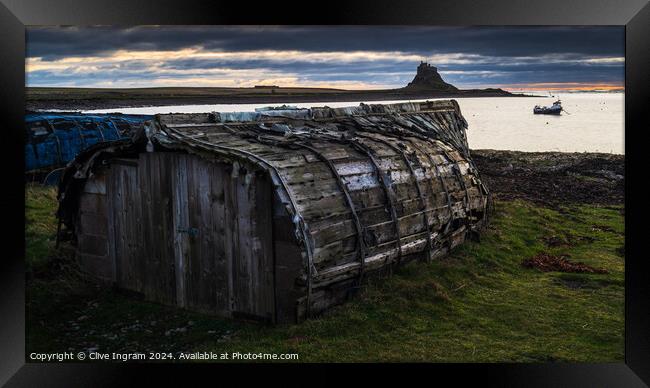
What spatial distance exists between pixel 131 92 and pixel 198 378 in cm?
815

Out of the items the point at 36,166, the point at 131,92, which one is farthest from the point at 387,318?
the point at 36,166

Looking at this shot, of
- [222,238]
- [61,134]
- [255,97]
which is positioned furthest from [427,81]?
[61,134]

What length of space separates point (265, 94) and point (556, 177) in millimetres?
11789

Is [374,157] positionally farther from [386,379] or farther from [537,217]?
[537,217]

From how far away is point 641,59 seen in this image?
10.2m

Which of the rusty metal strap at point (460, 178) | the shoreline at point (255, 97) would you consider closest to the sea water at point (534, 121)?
the shoreline at point (255, 97)

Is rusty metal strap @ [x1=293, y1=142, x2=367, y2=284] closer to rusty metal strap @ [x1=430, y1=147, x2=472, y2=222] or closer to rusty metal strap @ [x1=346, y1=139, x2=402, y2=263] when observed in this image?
rusty metal strap @ [x1=346, y1=139, x2=402, y2=263]

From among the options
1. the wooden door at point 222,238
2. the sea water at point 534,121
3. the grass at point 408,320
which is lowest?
the grass at point 408,320

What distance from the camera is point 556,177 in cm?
2261

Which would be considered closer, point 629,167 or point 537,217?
point 629,167

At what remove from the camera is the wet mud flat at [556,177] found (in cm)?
2064
